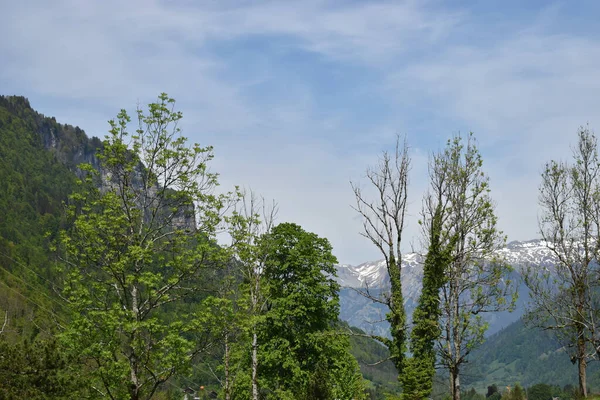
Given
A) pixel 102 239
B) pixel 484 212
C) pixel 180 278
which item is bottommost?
Answer: pixel 180 278

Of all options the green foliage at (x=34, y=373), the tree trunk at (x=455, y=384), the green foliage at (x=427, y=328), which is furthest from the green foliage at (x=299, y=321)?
the green foliage at (x=34, y=373)

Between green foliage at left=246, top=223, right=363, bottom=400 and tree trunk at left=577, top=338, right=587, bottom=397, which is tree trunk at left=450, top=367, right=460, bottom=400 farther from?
green foliage at left=246, top=223, right=363, bottom=400

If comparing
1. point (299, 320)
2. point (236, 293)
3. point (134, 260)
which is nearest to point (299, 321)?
point (299, 320)

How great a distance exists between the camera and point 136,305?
20062 mm

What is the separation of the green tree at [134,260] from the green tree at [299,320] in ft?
50.9

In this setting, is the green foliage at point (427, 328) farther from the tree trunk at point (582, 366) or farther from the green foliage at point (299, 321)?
the tree trunk at point (582, 366)

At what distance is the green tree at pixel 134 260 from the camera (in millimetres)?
18688

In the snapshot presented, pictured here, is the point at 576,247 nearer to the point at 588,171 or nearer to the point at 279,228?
the point at 588,171

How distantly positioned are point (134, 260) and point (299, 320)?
2248 centimetres

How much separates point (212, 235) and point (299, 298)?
63.3 feet

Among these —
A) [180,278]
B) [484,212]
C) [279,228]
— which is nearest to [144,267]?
[180,278]

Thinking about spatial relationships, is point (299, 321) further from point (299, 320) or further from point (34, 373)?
point (34, 373)

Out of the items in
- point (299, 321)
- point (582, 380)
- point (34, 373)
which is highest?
point (299, 321)

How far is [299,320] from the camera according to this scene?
4034cm
